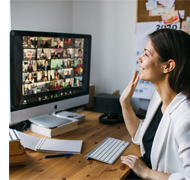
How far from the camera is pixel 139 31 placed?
5.99 feet

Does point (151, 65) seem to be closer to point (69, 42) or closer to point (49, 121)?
point (69, 42)

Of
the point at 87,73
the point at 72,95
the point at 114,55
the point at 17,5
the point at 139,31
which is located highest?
the point at 17,5

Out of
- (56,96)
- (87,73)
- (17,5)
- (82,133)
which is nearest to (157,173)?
(82,133)

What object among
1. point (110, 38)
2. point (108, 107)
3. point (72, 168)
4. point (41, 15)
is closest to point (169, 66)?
point (72, 168)

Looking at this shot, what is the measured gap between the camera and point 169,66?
96 centimetres

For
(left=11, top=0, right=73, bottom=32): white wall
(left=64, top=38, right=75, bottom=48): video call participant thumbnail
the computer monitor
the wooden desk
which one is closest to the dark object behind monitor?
the computer monitor

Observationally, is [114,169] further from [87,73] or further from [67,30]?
[67,30]

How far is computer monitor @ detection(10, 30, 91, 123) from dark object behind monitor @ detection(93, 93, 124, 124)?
0.24m

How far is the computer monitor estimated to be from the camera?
1.12 m

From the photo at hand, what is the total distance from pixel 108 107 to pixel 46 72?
0.73 metres

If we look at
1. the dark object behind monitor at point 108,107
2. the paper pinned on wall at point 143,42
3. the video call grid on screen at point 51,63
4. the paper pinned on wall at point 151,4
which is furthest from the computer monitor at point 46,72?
the paper pinned on wall at point 151,4

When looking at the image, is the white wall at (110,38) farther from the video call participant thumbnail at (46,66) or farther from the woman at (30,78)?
the woman at (30,78)

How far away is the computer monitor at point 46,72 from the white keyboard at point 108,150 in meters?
0.42
